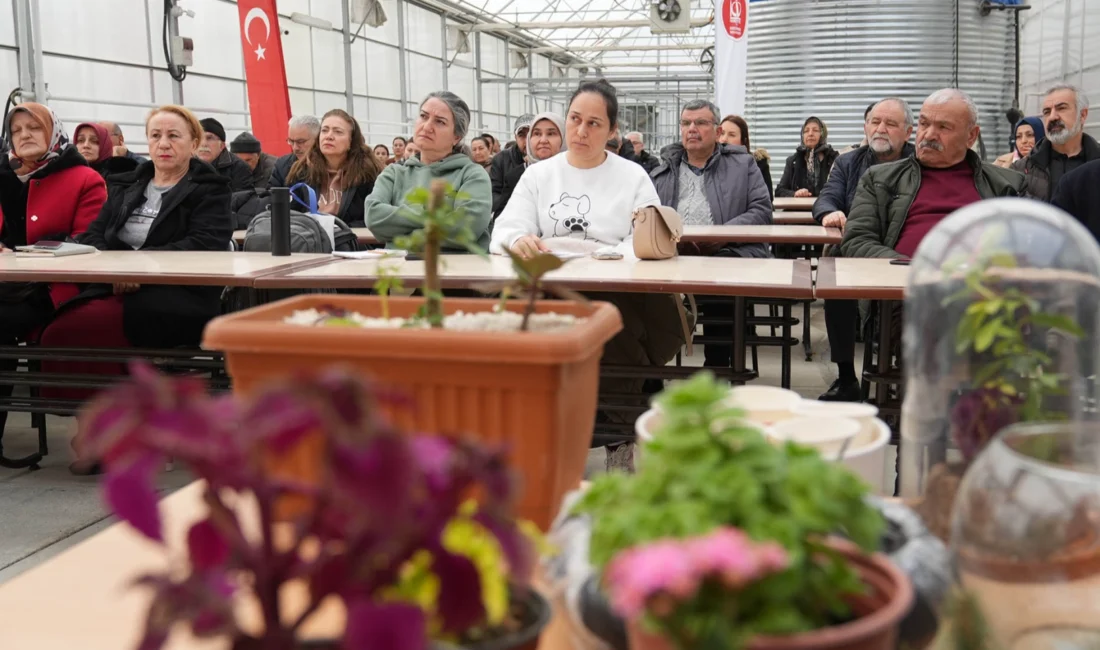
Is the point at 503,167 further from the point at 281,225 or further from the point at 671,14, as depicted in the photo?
the point at 671,14

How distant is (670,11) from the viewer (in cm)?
1332

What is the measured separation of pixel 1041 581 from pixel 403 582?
35cm

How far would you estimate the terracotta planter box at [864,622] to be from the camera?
1.46 ft

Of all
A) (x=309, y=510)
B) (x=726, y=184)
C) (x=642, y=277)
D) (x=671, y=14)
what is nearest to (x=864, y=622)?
(x=309, y=510)

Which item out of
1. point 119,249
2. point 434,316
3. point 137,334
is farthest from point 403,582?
point 119,249

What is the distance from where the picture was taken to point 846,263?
10.3ft

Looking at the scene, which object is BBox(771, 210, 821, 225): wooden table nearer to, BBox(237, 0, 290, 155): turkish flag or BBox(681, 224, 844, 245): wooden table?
BBox(681, 224, 844, 245): wooden table

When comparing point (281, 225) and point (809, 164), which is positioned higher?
point (809, 164)

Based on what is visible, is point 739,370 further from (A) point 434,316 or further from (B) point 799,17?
(B) point 799,17

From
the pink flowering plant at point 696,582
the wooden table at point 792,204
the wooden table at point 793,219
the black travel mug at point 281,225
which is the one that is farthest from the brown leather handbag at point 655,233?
the wooden table at point 792,204

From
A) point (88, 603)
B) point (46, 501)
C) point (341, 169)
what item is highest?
point (341, 169)

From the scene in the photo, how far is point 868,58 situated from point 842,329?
4.70 m

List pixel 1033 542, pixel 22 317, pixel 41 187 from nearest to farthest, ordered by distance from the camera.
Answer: pixel 1033 542 → pixel 22 317 → pixel 41 187

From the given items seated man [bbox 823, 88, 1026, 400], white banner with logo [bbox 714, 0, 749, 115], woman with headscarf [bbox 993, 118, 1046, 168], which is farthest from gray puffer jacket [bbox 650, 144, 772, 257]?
woman with headscarf [bbox 993, 118, 1046, 168]
